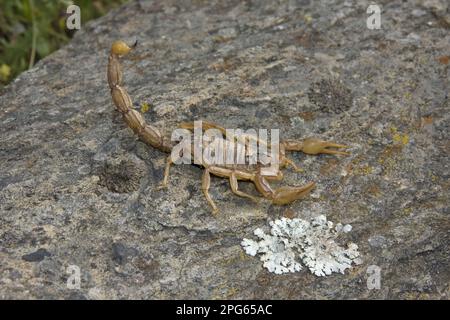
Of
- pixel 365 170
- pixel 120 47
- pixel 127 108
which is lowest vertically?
pixel 365 170

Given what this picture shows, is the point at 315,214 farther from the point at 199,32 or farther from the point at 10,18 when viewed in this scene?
the point at 10,18

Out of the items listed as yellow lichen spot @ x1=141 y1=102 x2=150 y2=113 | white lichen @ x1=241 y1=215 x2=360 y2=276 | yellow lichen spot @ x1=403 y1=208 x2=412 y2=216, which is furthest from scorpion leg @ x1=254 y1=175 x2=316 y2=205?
yellow lichen spot @ x1=141 y1=102 x2=150 y2=113

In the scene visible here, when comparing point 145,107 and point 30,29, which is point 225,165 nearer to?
point 145,107

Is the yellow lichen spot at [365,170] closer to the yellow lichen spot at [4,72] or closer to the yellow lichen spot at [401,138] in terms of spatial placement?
the yellow lichen spot at [401,138]

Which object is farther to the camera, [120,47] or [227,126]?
[227,126]

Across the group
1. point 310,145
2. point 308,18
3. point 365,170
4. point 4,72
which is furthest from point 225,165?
point 4,72

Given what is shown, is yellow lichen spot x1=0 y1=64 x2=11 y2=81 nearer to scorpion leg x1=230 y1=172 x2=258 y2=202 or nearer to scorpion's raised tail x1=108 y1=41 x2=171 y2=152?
scorpion's raised tail x1=108 y1=41 x2=171 y2=152

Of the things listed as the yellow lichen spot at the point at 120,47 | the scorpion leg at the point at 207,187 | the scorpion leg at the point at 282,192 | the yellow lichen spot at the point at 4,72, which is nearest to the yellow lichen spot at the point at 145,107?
the yellow lichen spot at the point at 120,47
